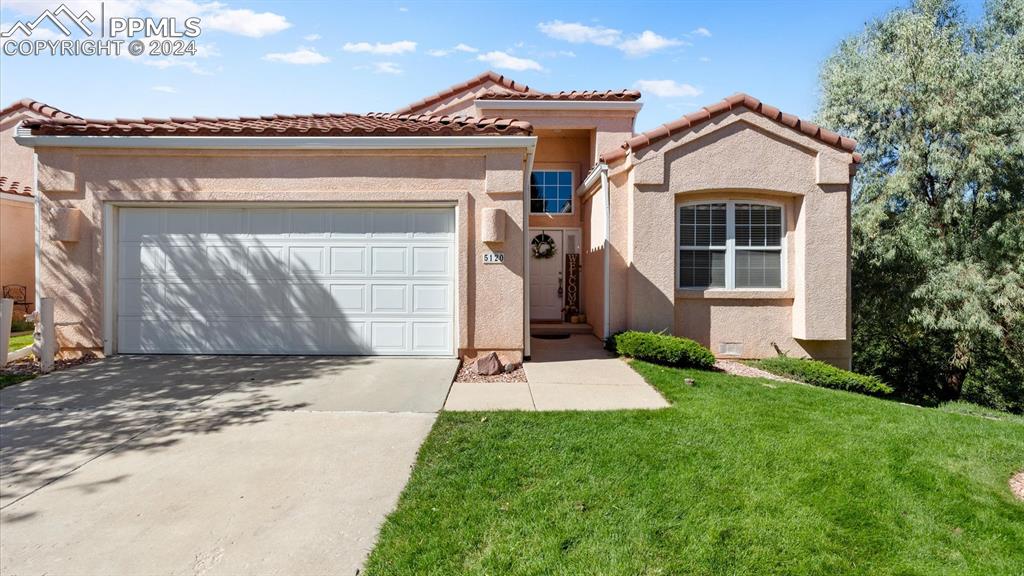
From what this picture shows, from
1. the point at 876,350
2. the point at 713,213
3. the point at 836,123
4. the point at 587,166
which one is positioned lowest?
the point at 876,350

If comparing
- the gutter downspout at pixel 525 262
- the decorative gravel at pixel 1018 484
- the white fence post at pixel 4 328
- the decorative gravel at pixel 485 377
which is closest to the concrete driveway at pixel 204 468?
the decorative gravel at pixel 485 377

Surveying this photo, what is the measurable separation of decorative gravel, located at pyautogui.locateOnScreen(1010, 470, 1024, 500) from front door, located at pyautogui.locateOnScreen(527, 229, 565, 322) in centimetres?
912

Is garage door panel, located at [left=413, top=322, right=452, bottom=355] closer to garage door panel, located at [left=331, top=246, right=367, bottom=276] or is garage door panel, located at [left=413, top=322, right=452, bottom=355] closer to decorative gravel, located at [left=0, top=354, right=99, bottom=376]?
garage door panel, located at [left=331, top=246, right=367, bottom=276]

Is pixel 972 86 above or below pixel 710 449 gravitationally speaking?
above

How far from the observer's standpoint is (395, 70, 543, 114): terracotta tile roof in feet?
46.0

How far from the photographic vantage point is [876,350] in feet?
59.1

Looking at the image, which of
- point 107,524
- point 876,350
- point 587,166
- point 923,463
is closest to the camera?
point 107,524

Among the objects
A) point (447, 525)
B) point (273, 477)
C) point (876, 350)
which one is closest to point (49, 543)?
point (273, 477)

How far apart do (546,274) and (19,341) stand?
10.8 metres

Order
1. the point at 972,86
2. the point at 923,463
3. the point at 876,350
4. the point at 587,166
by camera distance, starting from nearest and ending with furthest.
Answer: the point at 923,463 → the point at 972,86 → the point at 587,166 → the point at 876,350

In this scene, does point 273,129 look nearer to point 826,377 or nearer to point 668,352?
point 668,352

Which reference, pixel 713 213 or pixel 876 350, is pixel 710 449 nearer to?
pixel 713 213

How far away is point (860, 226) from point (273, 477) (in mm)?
13775

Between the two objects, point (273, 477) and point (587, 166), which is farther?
point (587, 166)
